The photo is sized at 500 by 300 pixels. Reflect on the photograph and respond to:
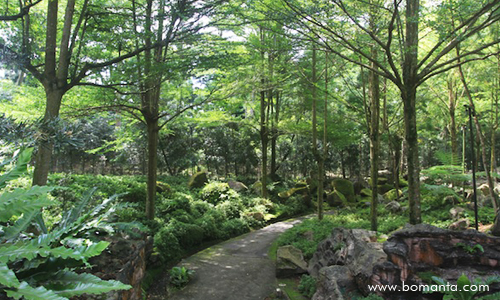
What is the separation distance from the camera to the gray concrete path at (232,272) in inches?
212

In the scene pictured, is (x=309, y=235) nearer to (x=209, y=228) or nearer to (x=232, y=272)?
(x=232, y=272)

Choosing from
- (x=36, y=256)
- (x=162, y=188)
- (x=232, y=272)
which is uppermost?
(x=36, y=256)

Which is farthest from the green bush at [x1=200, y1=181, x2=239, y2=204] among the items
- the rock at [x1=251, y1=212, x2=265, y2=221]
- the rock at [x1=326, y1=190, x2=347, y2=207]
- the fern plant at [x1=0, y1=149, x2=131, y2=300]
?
the fern plant at [x1=0, y1=149, x2=131, y2=300]

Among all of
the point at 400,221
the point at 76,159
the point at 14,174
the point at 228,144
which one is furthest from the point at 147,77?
the point at 76,159

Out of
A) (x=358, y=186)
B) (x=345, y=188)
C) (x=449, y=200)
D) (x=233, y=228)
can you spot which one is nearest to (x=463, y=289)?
(x=233, y=228)

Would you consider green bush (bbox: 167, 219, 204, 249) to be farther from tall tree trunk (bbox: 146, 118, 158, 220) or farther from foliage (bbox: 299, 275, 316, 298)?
foliage (bbox: 299, 275, 316, 298)

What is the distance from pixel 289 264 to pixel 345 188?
1046 centimetres

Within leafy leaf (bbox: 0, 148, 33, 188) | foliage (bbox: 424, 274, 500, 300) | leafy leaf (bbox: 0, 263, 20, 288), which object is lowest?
foliage (bbox: 424, 274, 500, 300)

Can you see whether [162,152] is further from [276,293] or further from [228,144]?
[276,293]

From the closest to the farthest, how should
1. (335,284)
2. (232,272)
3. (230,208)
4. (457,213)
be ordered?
1. (335,284)
2. (232,272)
3. (457,213)
4. (230,208)

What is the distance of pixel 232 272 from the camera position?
250 inches

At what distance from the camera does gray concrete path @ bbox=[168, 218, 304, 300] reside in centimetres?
538

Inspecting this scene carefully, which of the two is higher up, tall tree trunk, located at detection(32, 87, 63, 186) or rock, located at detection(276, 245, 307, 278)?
tall tree trunk, located at detection(32, 87, 63, 186)

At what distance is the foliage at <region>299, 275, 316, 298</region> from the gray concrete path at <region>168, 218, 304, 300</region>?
562mm
